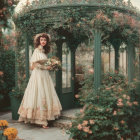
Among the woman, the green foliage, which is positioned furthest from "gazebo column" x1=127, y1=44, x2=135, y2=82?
the green foliage

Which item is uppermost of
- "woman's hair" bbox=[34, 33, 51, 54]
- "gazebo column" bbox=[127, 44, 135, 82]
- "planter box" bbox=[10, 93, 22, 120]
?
"woman's hair" bbox=[34, 33, 51, 54]

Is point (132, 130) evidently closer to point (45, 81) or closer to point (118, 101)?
point (118, 101)

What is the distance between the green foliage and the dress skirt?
1.86m

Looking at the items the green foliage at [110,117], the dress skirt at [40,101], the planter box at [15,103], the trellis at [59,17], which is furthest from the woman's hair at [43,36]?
the green foliage at [110,117]

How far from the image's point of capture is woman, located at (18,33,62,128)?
655cm

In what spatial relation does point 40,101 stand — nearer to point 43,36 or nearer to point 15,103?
point 15,103

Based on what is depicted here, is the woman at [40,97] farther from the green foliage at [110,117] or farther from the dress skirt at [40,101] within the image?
the green foliage at [110,117]

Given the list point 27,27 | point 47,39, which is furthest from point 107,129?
point 27,27

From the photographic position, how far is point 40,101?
654 cm

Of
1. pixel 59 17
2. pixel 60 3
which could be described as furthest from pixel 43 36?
pixel 60 3

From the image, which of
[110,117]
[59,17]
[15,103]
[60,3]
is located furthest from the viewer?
[15,103]

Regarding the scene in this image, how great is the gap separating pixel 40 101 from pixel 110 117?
2399 mm

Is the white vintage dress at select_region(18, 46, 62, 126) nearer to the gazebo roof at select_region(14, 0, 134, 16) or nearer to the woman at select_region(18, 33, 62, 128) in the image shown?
the woman at select_region(18, 33, 62, 128)

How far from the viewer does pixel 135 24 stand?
6387 millimetres
